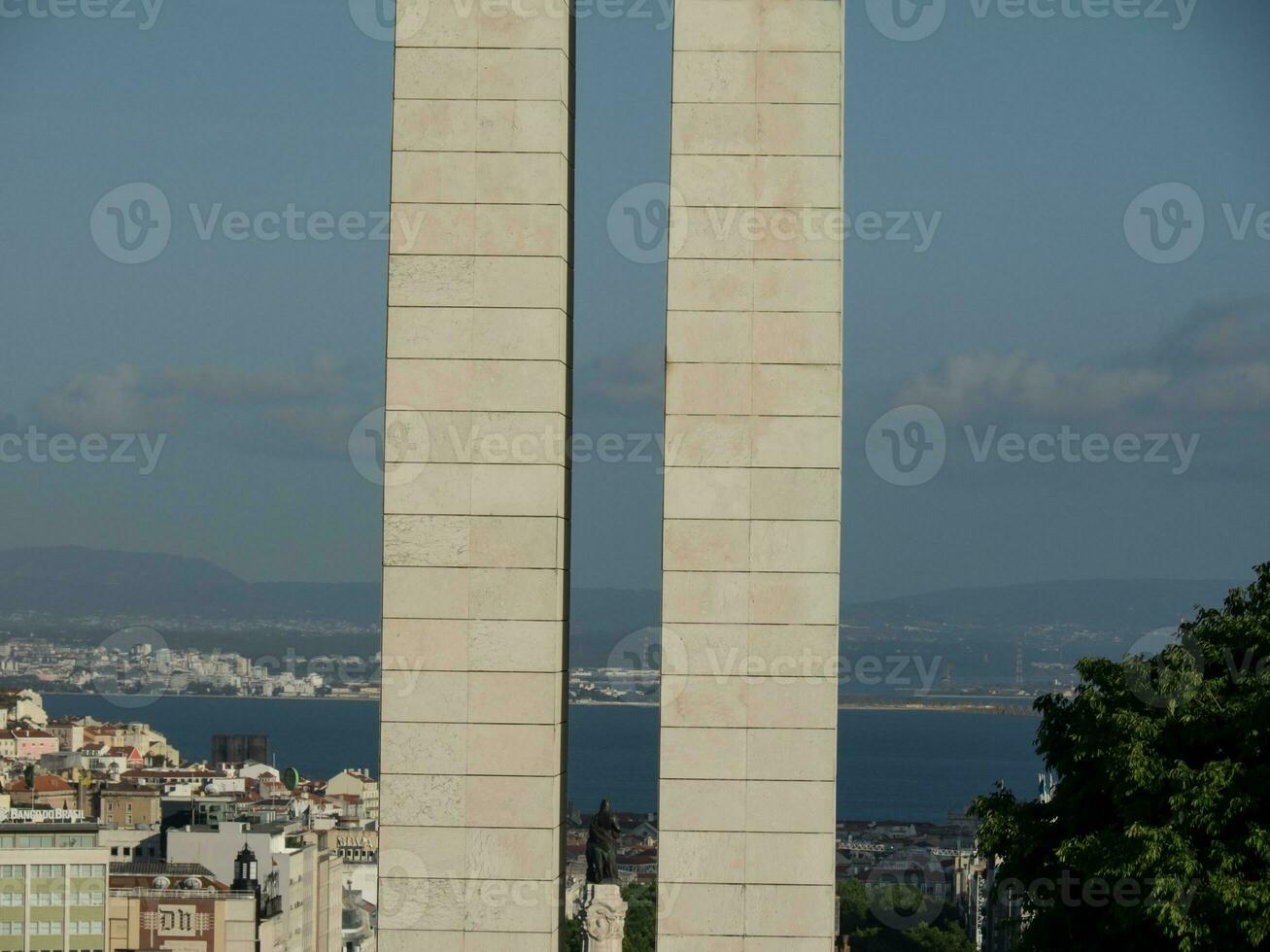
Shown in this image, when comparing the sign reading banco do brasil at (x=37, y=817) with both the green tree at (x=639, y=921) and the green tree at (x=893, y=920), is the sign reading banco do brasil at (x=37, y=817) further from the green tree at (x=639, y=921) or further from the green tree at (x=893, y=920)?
the green tree at (x=893, y=920)

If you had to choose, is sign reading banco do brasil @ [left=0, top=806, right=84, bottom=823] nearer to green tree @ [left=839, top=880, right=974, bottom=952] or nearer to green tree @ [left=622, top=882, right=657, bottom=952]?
green tree @ [left=622, top=882, right=657, bottom=952]

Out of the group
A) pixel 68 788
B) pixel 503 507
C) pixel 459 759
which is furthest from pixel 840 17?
pixel 68 788

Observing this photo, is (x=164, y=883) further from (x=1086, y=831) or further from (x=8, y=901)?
(x=1086, y=831)

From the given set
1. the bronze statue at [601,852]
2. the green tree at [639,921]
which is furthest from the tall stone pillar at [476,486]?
the green tree at [639,921]
